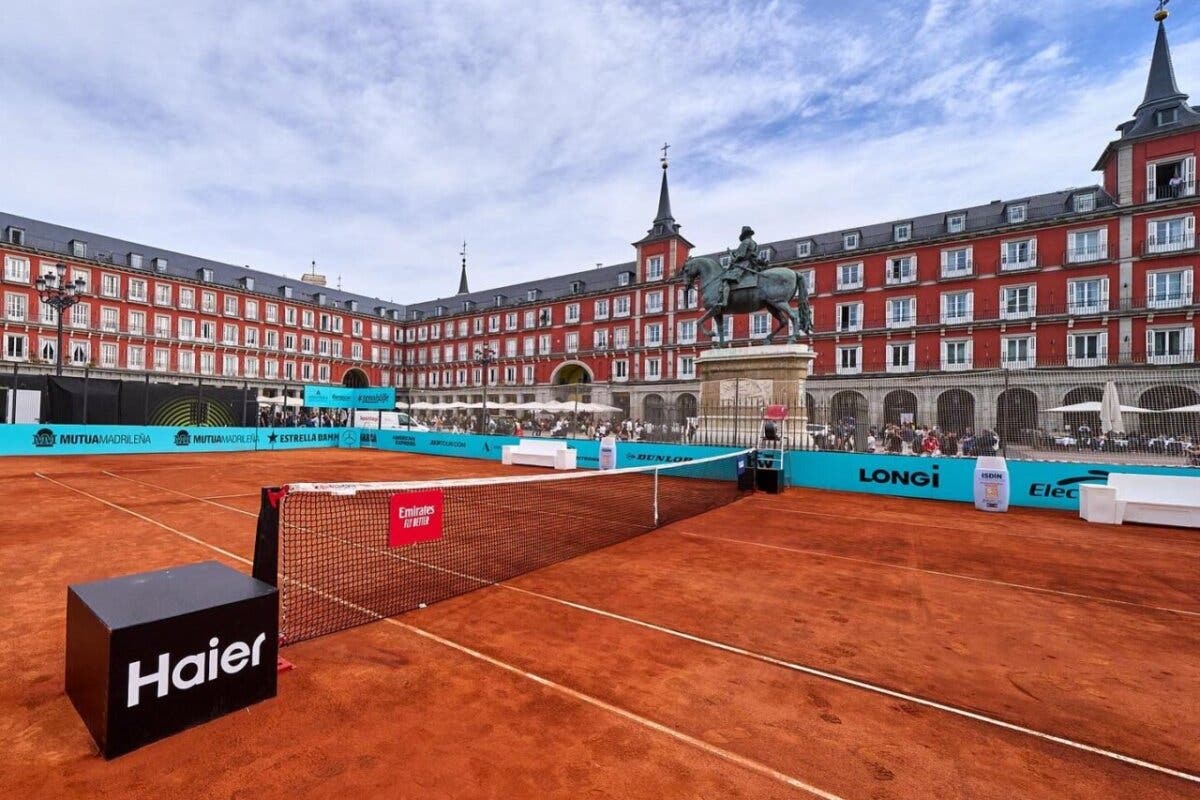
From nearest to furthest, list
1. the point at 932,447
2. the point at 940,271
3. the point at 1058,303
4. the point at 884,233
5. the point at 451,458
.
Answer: the point at 932,447 → the point at 451,458 → the point at 1058,303 → the point at 940,271 → the point at 884,233

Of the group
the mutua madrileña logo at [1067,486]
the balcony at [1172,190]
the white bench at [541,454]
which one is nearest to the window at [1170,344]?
the balcony at [1172,190]

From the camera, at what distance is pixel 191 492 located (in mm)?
12789

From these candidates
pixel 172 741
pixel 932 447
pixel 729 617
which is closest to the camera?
pixel 172 741

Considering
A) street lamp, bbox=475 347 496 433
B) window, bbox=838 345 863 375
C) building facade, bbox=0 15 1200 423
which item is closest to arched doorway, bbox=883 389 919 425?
building facade, bbox=0 15 1200 423

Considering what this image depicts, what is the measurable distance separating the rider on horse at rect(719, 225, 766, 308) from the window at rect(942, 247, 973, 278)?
28.5m

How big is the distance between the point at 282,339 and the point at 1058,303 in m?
71.0

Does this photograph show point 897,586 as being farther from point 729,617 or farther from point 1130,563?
point 1130,563

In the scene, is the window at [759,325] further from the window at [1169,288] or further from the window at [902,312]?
the window at [1169,288]

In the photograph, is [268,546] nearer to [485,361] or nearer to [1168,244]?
[485,361]

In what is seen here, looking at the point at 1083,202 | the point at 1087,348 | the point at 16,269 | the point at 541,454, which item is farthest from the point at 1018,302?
the point at 16,269

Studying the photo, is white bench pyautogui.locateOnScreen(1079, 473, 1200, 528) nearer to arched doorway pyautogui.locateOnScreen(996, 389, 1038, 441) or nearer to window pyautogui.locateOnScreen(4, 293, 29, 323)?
arched doorway pyautogui.locateOnScreen(996, 389, 1038, 441)

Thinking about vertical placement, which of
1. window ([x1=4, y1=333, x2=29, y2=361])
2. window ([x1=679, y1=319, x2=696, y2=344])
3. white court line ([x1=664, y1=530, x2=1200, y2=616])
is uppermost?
window ([x1=679, y1=319, x2=696, y2=344])

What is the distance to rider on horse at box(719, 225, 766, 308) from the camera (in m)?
18.4

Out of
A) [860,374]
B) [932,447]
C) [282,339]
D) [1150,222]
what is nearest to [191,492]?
[932,447]
